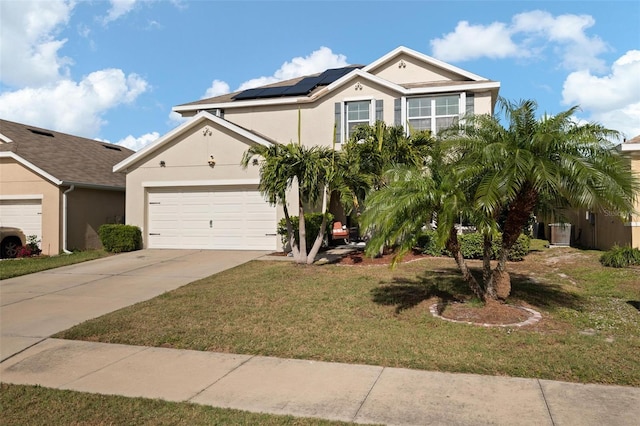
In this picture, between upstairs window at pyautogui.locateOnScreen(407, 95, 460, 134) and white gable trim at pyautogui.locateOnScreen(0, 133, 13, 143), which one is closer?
upstairs window at pyautogui.locateOnScreen(407, 95, 460, 134)

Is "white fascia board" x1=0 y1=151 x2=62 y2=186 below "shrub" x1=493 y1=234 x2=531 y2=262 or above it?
above

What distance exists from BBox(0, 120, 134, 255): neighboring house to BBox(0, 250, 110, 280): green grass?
3.77 ft

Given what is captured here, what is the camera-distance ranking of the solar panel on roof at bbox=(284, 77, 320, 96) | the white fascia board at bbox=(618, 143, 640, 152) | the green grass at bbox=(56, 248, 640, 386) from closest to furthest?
the green grass at bbox=(56, 248, 640, 386) < the white fascia board at bbox=(618, 143, 640, 152) < the solar panel on roof at bbox=(284, 77, 320, 96)

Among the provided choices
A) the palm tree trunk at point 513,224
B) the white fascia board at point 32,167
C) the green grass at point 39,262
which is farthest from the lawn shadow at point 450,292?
the white fascia board at point 32,167

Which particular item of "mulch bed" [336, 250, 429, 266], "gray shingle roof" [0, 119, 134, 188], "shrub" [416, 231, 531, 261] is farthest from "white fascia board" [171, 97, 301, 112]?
"shrub" [416, 231, 531, 261]

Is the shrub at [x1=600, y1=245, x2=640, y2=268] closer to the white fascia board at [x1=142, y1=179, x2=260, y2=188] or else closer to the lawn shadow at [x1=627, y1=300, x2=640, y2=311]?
the lawn shadow at [x1=627, y1=300, x2=640, y2=311]

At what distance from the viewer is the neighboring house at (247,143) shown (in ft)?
56.6

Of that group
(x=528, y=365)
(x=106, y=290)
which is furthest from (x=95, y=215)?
(x=528, y=365)

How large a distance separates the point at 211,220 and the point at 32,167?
6.97 meters

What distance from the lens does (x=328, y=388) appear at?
17.0 feet

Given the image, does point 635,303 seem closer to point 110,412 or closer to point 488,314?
point 488,314

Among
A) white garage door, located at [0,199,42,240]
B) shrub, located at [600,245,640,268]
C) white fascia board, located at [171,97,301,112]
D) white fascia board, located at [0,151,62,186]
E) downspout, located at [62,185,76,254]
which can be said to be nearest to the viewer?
shrub, located at [600,245,640,268]

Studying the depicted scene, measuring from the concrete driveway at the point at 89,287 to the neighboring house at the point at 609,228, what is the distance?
1024 cm

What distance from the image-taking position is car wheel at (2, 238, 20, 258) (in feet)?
56.3
